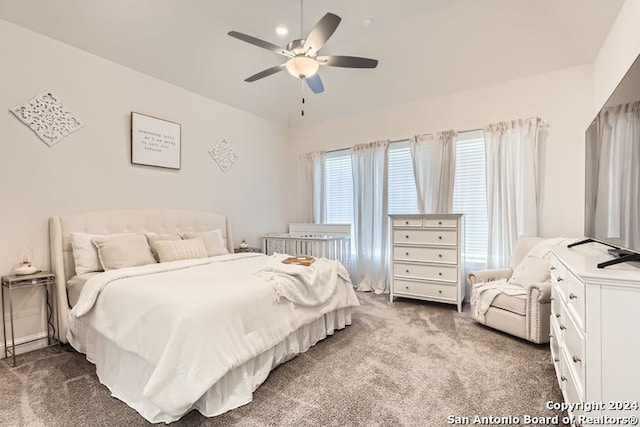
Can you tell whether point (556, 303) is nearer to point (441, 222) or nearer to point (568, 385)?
point (568, 385)

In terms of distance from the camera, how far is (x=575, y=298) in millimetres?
1508

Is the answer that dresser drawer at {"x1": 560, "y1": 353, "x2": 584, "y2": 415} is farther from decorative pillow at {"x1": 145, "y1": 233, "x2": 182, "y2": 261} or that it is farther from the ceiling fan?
decorative pillow at {"x1": 145, "y1": 233, "x2": 182, "y2": 261}

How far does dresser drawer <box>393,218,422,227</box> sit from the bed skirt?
1.90 metres

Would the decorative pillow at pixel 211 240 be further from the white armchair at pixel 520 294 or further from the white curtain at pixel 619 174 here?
the white curtain at pixel 619 174

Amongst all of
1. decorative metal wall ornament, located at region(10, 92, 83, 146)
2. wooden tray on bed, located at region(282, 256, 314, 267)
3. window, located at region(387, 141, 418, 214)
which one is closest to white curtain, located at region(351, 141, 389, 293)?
window, located at region(387, 141, 418, 214)

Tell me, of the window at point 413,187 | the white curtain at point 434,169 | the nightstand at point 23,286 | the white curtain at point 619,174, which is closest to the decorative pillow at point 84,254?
the nightstand at point 23,286

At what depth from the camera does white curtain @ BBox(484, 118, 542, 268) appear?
11.4 ft

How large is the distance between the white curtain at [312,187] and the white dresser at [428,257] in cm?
158

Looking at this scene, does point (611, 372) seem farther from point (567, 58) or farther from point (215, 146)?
point (215, 146)

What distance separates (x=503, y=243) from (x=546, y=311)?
1.21 metres

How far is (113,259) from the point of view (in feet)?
9.27

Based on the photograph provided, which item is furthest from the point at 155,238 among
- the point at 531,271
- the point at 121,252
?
the point at 531,271

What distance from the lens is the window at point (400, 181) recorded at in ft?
14.4

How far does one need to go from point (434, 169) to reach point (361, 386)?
3016 mm
